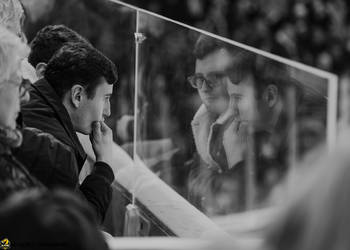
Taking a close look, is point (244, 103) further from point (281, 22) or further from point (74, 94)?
point (281, 22)

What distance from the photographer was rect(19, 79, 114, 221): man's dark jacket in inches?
116

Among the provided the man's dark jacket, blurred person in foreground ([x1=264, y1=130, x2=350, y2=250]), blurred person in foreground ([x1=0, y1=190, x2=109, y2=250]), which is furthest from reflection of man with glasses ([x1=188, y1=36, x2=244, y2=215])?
blurred person in foreground ([x1=264, y1=130, x2=350, y2=250])

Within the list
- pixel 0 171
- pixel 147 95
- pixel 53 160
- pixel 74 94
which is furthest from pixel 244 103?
pixel 0 171

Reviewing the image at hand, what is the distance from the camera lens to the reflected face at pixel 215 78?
338cm

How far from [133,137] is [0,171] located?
1129mm

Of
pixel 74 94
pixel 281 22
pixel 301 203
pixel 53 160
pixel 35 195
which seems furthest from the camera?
pixel 281 22

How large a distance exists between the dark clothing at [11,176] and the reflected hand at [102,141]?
2.51ft

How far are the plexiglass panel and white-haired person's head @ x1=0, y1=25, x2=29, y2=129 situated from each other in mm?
912

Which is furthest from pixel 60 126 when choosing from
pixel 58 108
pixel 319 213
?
pixel 319 213

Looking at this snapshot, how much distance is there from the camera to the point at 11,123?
101 inches

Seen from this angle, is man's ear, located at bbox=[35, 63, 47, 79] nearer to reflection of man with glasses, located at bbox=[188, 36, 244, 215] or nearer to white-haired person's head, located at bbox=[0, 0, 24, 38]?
white-haired person's head, located at bbox=[0, 0, 24, 38]

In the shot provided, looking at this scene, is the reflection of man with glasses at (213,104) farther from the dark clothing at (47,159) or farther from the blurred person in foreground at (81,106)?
the dark clothing at (47,159)

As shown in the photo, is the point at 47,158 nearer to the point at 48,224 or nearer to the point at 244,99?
the point at 244,99

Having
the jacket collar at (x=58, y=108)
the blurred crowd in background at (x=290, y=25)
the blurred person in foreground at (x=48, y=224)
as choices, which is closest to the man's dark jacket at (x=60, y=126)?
the jacket collar at (x=58, y=108)
